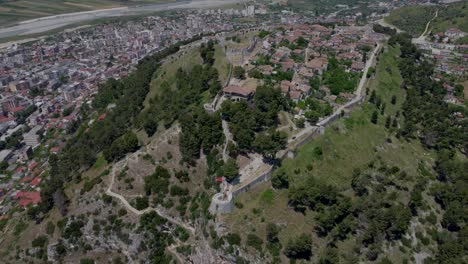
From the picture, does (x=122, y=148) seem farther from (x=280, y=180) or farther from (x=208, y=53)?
(x=208, y=53)

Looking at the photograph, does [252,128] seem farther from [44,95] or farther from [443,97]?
[44,95]

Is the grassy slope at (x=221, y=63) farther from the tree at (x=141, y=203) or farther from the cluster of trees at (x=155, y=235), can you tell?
the cluster of trees at (x=155, y=235)

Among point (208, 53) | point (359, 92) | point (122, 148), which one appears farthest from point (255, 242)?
point (208, 53)

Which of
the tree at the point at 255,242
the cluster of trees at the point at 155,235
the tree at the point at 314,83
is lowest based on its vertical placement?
the cluster of trees at the point at 155,235

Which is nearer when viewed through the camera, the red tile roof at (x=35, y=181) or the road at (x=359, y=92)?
the road at (x=359, y=92)

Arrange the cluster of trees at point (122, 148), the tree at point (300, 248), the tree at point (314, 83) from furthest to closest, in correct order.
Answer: the tree at point (314, 83) < the cluster of trees at point (122, 148) < the tree at point (300, 248)

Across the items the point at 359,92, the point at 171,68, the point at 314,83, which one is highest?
the point at 314,83

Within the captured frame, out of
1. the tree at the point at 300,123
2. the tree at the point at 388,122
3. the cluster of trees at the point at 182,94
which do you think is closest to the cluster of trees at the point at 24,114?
the cluster of trees at the point at 182,94

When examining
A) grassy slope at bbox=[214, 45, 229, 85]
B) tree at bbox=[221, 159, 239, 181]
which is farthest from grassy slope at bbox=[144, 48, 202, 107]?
tree at bbox=[221, 159, 239, 181]
